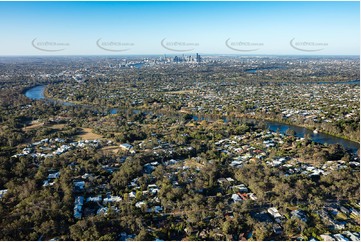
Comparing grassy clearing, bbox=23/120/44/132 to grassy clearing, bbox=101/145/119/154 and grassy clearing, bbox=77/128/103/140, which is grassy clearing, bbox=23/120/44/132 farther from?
grassy clearing, bbox=101/145/119/154

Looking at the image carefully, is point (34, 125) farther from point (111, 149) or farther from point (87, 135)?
point (111, 149)

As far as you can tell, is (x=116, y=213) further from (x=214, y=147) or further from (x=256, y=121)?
(x=256, y=121)

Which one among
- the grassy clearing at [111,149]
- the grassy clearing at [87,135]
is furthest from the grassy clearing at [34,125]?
the grassy clearing at [111,149]

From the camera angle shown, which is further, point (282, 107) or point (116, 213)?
point (282, 107)

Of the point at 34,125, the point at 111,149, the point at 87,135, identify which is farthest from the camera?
the point at 34,125

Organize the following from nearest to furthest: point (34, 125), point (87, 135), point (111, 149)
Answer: point (111, 149) → point (87, 135) → point (34, 125)

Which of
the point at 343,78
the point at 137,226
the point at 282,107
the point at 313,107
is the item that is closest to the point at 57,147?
the point at 137,226

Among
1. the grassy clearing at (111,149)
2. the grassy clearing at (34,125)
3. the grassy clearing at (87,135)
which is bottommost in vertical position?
the grassy clearing at (34,125)

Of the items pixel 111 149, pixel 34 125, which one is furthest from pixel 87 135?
pixel 34 125

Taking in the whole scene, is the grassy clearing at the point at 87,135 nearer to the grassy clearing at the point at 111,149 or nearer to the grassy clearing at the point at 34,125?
the grassy clearing at the point at 111,149

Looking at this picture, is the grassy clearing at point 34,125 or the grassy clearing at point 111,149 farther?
the grassy clearing at point 34,125

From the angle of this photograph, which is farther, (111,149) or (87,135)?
(87,135)
